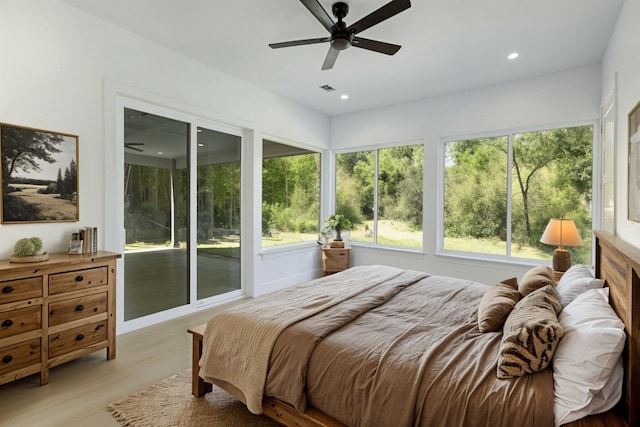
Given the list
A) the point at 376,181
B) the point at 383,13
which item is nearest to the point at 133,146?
the point at 383,13

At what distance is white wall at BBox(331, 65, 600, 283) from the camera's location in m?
3.77

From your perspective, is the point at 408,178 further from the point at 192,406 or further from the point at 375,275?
the point at 192,406

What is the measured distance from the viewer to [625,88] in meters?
2.43

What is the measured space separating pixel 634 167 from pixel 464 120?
2659 millimetres

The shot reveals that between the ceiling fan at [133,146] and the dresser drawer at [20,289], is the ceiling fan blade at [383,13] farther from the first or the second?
the dresser drawer at [20,289]

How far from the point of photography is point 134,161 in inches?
132

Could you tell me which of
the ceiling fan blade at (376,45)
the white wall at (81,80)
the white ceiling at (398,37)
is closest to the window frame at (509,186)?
the white ceiling at (398,37)

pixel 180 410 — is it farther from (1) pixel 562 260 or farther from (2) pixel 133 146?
(1) pixel 562 260

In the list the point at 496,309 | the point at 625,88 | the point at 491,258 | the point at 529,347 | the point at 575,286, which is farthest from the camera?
the point at 491,258

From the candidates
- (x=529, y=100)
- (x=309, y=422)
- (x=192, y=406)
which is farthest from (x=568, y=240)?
(x=192, y=406)

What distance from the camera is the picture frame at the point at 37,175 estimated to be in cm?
242

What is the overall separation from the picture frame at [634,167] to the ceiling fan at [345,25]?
1630 mm

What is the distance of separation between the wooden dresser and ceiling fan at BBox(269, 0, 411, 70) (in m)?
2.40

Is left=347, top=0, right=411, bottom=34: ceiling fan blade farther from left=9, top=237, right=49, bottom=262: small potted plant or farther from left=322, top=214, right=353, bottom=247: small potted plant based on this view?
left=322, top=214, right=353, bottom=247: small potted plant
